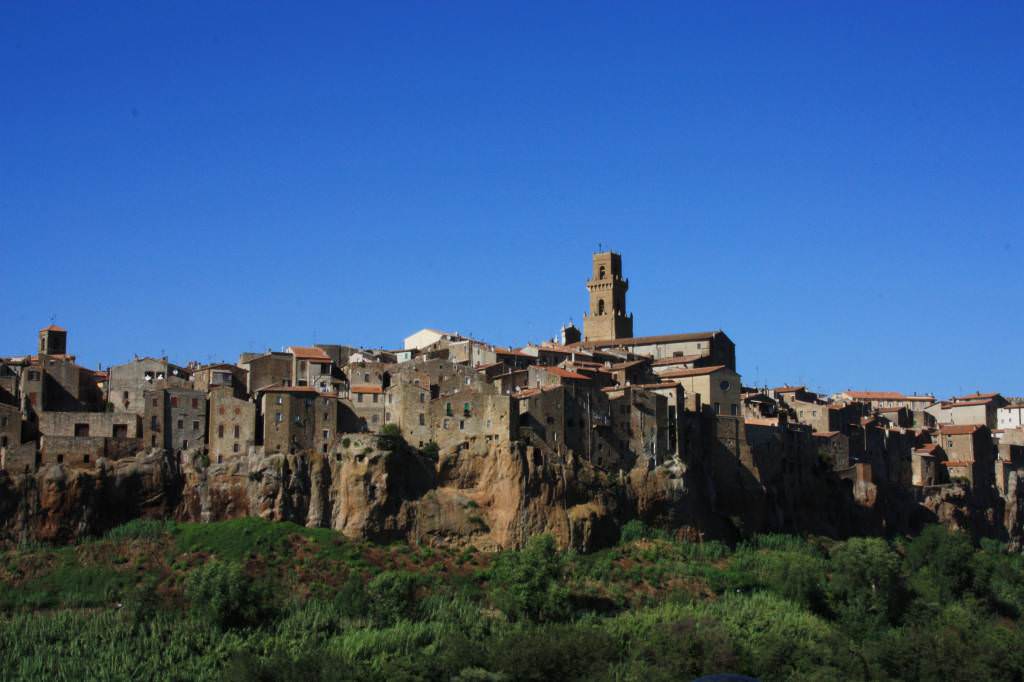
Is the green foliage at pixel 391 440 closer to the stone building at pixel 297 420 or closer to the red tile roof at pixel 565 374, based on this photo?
the stone building at pixel 297 420

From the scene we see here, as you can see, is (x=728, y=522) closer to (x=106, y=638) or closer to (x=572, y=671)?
(x=572, y=671)

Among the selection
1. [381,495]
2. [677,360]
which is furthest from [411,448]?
[677,360]

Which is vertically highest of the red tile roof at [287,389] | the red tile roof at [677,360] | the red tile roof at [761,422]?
the red tile roof at [677,360]

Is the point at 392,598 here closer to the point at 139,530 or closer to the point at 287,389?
the point at 139,530

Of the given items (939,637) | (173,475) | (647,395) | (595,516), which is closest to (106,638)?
(173,475)

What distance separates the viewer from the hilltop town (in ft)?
286

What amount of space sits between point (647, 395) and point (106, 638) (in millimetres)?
33567

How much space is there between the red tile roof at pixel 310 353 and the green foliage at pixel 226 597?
65.9ft

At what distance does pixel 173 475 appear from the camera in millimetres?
87750

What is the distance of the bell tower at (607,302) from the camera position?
443ft

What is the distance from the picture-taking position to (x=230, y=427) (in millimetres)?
89250

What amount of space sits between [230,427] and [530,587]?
1857cm

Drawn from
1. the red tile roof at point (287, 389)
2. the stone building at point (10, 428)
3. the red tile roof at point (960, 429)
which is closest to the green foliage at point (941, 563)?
the red tile roof at point (960, 429)

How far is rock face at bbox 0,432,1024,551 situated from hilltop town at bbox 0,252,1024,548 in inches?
3.4
